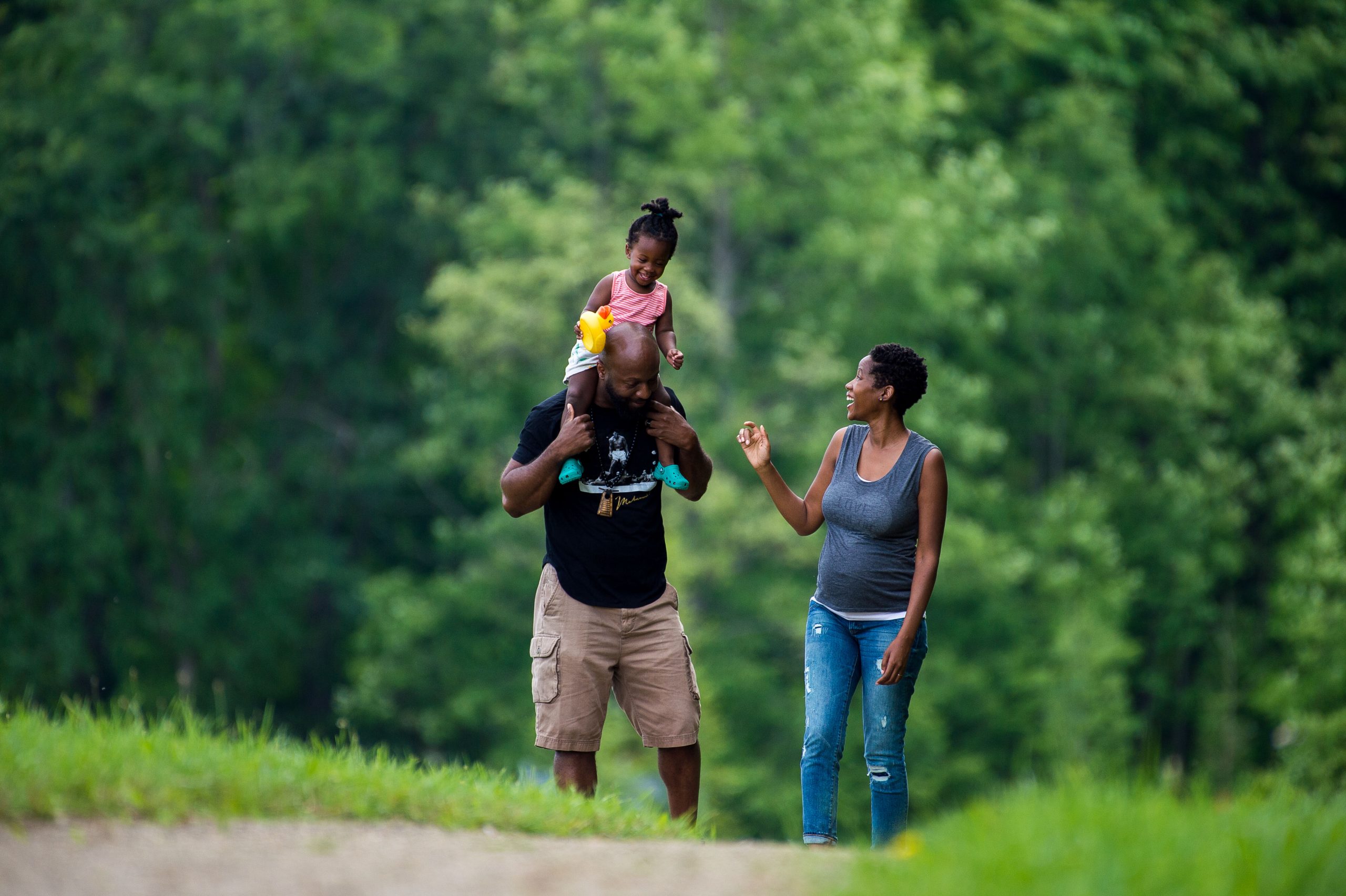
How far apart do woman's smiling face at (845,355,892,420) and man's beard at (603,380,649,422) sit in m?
0.73

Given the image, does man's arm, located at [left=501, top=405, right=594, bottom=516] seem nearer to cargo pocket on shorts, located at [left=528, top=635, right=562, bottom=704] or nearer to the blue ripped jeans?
cargo pocket on shorts, located at [left=528, top=635, right=562, bottom=704]

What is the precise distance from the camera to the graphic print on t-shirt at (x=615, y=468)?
505 cm

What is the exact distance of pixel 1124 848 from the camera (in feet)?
10.7

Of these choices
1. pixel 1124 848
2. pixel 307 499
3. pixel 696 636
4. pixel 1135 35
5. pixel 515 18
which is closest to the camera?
pixel 1124 848

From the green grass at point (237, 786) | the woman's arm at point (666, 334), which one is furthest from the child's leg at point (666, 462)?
the green grass at point (237, 786)

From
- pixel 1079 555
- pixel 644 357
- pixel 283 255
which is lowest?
pixel 1079 555

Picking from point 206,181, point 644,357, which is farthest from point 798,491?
point 644,357

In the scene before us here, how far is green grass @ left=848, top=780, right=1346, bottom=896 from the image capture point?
311 cm

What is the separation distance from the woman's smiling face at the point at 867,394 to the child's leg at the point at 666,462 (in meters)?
0.63

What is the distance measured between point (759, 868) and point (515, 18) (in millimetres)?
19821

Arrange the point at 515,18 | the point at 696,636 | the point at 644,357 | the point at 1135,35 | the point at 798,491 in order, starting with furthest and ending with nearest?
1. the point at 1135,35
2. the point at 515,18
3. the point at 798,491
4. the point at 696,636
5. the point at 644,357

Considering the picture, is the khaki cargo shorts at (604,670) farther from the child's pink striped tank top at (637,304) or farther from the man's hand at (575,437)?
the child's pink striped tank top at (637,304)

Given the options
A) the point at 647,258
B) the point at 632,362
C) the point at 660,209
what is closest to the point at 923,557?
the point at 632,362

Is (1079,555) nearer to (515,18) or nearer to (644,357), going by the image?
(515,18)
